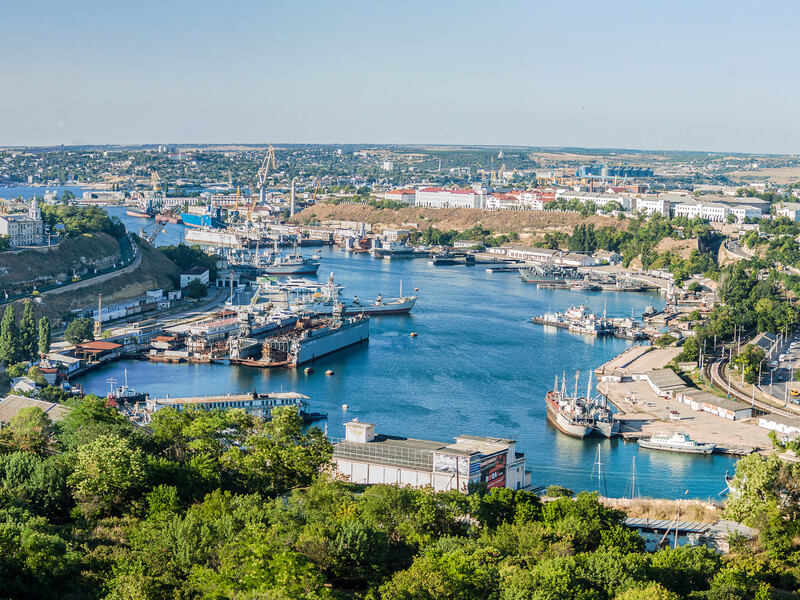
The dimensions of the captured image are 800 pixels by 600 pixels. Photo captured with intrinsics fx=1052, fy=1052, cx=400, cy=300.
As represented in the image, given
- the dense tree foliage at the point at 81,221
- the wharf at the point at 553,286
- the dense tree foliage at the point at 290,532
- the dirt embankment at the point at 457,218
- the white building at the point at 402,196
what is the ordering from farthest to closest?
the white building at the point at 402,196, the dirt embankment at the point at 457,218, the wharf at the point at 553,286, the dense tree foliage at the point at 81,221, the dense tree foliage at the point at 290,532

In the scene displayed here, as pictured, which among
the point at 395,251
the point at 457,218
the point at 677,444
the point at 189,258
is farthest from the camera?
the point at 457,218

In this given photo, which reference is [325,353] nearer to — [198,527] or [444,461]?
[444,461]

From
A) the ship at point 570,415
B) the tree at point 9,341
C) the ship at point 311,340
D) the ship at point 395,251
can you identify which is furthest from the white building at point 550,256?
the tree at point 9,341

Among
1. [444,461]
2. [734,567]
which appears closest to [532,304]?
[444,461]

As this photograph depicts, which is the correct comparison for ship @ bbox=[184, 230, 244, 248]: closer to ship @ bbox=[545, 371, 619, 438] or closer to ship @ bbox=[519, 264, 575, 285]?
ship @ bbox=[519, 264, 575, 285]

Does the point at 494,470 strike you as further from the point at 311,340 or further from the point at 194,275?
the point at 194,275

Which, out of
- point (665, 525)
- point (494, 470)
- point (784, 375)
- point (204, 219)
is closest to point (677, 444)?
point (665, 525)

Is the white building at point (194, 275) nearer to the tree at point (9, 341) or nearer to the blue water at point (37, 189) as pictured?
the tree at point (9, 341)
